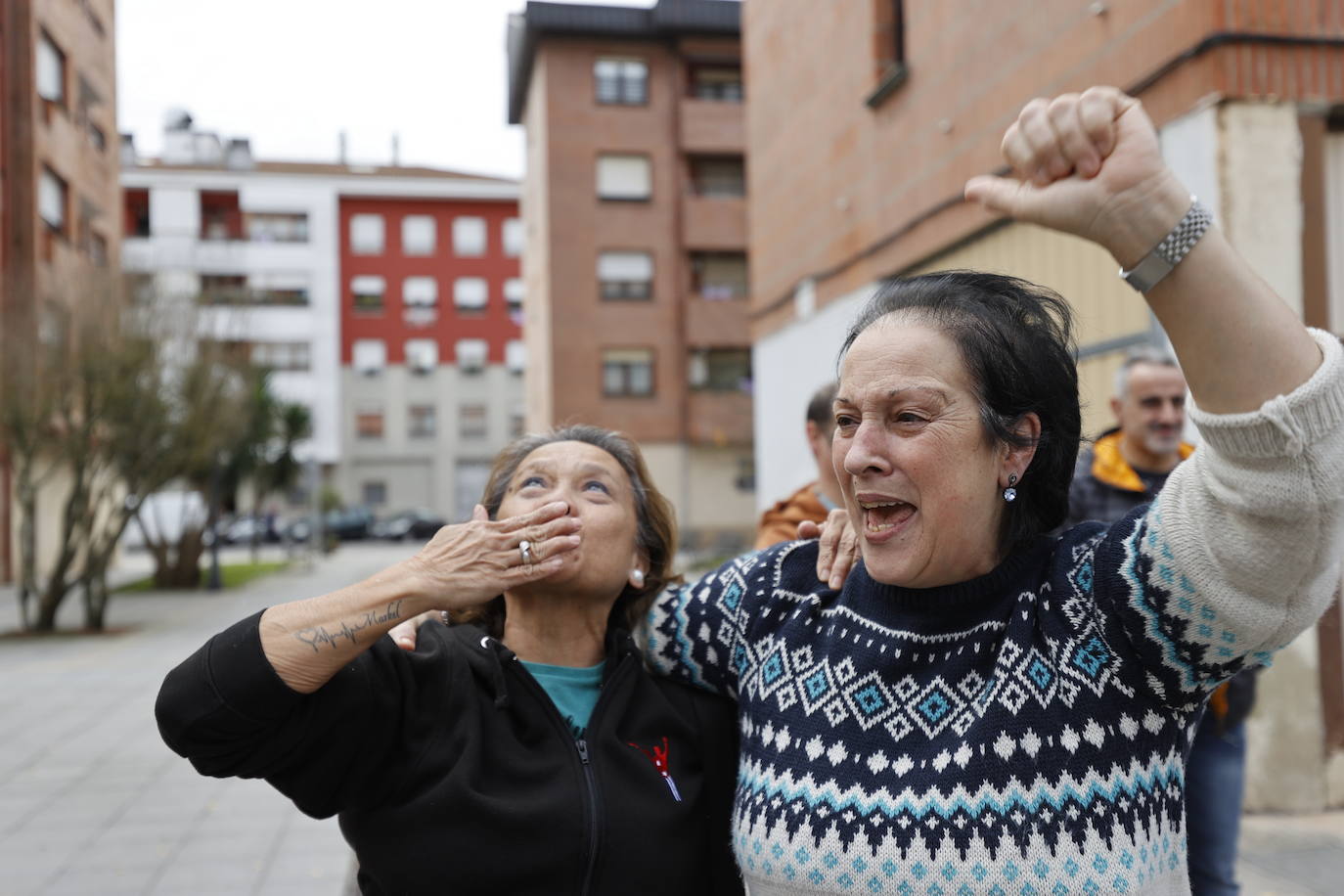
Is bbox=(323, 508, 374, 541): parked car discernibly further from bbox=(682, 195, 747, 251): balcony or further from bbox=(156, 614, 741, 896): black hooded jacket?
bbox=(156, 614, 741, 896): black hooded jacket

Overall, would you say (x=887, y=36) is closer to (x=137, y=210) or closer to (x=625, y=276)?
(x=625, y=276)

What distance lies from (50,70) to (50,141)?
1595 millimetres

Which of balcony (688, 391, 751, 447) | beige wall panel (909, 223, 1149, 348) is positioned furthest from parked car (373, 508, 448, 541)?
beige wall panel (909, 223, 1149, 348)

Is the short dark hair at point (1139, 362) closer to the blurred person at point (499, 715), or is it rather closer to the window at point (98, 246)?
the blurred person at point (499, 715)

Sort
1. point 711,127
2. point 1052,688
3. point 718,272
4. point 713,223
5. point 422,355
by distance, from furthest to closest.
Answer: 1. point 422,355
2. point 718,272
3. point 713,223
4. point 711,127
5. point 1052,688

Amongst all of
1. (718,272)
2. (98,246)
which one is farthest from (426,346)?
(98,246)

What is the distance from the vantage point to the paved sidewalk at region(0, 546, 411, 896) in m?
5.66

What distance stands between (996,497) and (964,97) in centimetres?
756

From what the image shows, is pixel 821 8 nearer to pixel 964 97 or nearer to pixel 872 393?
pixel 964 97

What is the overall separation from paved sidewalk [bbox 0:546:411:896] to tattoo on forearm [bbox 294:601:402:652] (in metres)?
4.11

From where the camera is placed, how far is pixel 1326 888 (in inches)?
190

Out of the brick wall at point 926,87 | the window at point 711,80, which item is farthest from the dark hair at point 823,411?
the window at point 711,80

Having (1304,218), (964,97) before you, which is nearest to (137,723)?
(964,97)

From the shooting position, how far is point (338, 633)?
190cm
